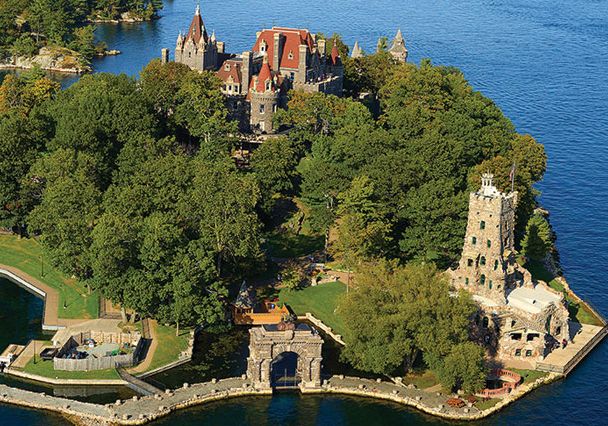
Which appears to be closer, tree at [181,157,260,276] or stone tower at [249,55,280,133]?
tree at [181,157,260,276]

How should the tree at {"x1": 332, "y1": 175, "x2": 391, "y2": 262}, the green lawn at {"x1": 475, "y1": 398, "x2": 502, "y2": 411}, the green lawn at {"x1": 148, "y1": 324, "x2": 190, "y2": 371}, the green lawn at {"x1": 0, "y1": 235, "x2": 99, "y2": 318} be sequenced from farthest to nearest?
the tree at {"x1": 332, "y1": 175, "x2": 391, "y2": 262} < the green lawn at {"x1": 0, "y1": 235, "x2": 99, "y2": 318} < the green lawn at {"x1": 148, "y1": 324, "x2": 190, "y2": 371} < the green lawn at {"x1": 475, "y1": 398, "x2": 502, "y2": 411}

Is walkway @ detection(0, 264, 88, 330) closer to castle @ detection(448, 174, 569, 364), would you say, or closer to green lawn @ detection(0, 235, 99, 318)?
green lawn @ detection(0, 235, 99, 318)

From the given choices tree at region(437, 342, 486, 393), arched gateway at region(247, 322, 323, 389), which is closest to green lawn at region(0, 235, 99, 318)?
arched gateway at region(247, 322, 323, 389)

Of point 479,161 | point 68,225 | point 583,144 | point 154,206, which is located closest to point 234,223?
point 154,206

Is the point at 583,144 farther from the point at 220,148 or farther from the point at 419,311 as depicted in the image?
the point at 419,311

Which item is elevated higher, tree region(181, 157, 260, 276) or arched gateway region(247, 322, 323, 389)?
tree region(181, 157, 260, 276)

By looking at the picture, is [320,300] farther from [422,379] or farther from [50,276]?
[50,276]

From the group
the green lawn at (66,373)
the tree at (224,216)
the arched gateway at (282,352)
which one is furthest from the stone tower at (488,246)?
the green lawn at (66,373)
